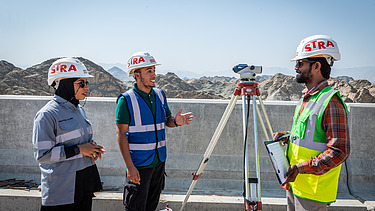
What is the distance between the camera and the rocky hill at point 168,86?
1728 cm

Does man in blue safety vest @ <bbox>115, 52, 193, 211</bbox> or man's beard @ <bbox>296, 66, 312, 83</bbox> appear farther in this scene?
man in blue safety vest @ <bbox>115, 52, 193, 211</bbox>

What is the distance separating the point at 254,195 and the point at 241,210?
1186 mm

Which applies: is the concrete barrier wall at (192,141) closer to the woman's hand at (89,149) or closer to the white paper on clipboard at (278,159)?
the woman's hand at (89,149)

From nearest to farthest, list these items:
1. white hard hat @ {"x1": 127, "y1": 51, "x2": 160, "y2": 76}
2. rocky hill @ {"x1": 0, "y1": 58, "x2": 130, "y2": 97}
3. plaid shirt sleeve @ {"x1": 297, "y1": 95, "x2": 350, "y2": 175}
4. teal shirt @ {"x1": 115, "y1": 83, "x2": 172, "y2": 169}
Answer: plaid shirt sleeve @ {"x1": 297, "y1": 95, "x2": 350, "y2": 175}, teal shirt @ {"x1": 115, "y1": 83, "x2": 172, "y2": 169}, white hard hat @ {"x1": 127, "y1": 51, "x2": 160, "y2": 76}, rocky hill @ {"x1": 0, "y1": 58, "x2": 130, "y2": 97}

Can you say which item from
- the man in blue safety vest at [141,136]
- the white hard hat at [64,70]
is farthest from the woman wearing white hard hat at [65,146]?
the man in blue safety vest at [141,136]

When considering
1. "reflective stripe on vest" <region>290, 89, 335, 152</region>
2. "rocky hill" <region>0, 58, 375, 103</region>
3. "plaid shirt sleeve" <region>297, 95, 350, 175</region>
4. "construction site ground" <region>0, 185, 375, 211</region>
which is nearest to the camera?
"plaid shirt sleeve" <region>297, 95, 350, 175</region>

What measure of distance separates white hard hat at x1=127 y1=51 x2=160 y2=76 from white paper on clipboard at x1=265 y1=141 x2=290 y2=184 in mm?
1515

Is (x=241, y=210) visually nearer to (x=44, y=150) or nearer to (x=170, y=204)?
(x=170, y=204)

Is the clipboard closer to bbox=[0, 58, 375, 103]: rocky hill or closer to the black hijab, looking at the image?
the black hijab

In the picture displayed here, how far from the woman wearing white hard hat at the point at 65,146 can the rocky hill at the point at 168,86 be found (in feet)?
44.1

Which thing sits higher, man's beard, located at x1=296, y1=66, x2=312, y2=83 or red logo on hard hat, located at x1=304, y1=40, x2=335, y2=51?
red logo on hard hat, located at x1=304, y1=40, x2=335, y2=51

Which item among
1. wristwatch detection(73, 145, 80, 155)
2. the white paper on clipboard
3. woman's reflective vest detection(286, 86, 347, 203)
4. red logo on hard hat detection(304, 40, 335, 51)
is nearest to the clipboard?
the white paper on clipboard

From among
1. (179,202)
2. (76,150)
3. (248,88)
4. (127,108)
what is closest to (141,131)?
(127,108)

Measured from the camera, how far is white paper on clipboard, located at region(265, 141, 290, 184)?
2572 mm
